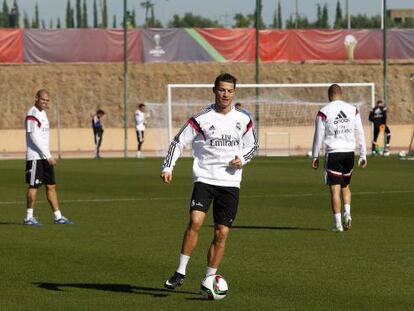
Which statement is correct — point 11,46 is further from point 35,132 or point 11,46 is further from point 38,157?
point 35,132

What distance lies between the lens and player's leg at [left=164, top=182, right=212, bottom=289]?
12117 millimetres

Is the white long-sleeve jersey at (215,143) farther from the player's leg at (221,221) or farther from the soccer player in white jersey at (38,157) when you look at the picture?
the soccer player in white jersey at (38,157)

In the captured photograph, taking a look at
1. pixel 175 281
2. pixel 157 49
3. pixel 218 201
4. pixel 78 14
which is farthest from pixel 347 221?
pixel 78 14

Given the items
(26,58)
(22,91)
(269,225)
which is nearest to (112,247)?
(269,225)

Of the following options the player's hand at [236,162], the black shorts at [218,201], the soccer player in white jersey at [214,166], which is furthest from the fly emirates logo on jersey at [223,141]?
the black shorts at [218,201]

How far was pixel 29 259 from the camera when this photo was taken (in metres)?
15.0

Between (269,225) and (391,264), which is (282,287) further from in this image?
(269,225)

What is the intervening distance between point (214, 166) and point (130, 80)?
61788mm

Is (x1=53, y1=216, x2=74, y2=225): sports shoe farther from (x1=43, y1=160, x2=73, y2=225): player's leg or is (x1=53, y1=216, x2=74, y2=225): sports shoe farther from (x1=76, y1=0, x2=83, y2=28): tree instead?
(x1=76, y1=0, x2=83, y2=28): tree

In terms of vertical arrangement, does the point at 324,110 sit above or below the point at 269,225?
above

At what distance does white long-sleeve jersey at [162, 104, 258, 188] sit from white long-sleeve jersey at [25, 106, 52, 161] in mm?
7097

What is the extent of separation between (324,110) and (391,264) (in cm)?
449

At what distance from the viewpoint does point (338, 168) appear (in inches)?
721

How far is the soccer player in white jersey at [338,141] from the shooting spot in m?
18.2
